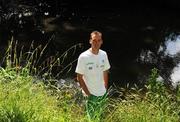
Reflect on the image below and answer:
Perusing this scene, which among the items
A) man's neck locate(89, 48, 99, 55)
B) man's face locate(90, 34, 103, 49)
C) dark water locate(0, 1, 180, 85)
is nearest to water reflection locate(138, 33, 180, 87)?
dark water locate(0, 1, 180, 85)

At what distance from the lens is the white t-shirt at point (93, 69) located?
239 inches

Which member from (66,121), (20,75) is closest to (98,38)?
(20,75)

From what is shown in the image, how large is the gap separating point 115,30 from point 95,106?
9.64 m

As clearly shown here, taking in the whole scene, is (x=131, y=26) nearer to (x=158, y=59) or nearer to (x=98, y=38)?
(x=158, y=59)

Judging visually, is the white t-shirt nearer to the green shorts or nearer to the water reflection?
the green shorts

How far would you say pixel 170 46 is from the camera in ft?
44.1

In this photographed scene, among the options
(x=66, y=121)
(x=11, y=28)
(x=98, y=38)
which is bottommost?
(x=11, y=28)

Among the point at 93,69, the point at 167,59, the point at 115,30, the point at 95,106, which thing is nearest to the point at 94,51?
the point at 93,69

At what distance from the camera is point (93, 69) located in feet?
20.1

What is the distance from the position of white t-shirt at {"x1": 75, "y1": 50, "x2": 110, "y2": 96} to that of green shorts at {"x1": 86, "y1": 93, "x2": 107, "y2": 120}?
0.27ft

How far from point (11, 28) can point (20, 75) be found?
1001cm

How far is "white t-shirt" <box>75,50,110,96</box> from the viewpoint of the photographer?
6.08 m

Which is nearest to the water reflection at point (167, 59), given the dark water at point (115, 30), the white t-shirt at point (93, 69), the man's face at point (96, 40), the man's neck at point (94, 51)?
the dark water at point (115, 30)

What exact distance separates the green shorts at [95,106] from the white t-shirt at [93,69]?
8 cm
